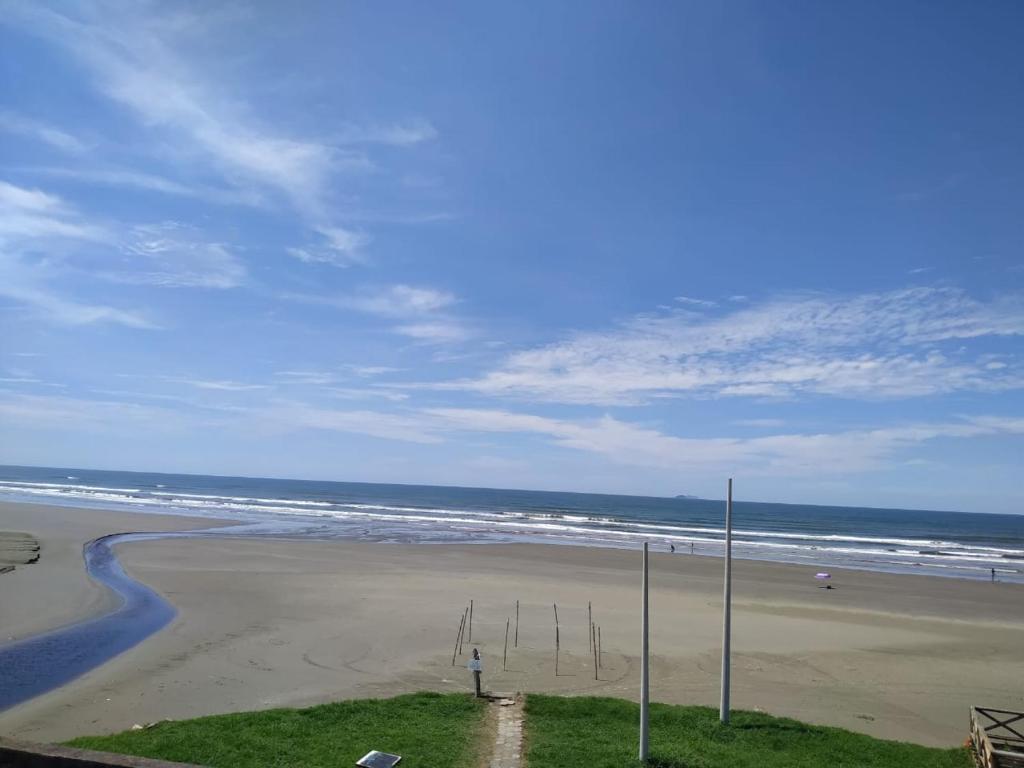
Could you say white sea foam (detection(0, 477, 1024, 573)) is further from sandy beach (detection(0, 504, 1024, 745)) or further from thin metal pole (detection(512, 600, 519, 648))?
thin metal pole (detection(512, 600, 519, 648))

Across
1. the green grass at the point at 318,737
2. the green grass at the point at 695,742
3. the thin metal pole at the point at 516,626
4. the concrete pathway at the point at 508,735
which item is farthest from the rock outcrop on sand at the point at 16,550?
the green grass at the point at 695,742

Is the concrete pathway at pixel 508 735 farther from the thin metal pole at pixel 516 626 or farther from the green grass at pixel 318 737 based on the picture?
the thin metal pole at pixel 516 626

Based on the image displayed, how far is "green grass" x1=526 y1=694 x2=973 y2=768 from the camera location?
991 centimetres

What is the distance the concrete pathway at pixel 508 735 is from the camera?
31.9 ft

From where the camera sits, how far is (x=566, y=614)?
75.8 feet

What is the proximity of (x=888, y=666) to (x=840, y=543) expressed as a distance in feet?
157

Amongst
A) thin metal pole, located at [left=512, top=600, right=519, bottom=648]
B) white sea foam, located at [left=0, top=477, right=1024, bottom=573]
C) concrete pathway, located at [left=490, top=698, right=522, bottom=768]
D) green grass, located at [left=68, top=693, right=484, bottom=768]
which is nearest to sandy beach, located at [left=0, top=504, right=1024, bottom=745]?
thin metal pole, located at [left=512, top=600, right=519, bottom=648]

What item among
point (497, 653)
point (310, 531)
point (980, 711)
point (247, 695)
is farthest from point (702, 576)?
point (310, 531)

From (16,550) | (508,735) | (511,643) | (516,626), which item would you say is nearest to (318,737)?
(508,735)

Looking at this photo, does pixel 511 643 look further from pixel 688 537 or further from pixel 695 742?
pixel 688 537

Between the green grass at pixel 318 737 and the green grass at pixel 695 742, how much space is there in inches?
49.7

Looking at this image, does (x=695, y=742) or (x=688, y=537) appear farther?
(x=688, y=537)

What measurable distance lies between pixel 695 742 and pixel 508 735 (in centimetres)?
297

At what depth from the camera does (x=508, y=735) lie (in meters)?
10.8
